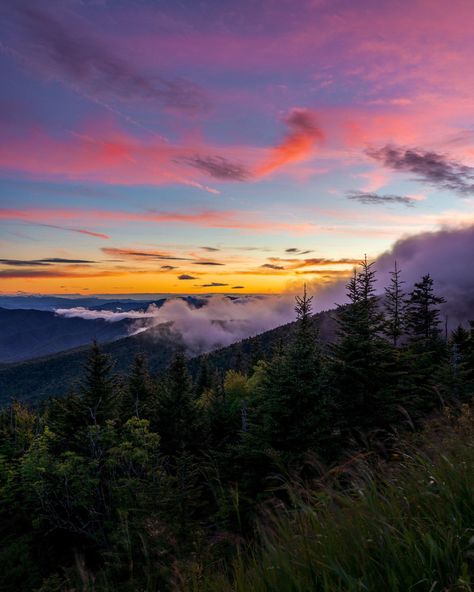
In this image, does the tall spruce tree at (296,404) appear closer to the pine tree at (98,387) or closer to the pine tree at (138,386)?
the pine tree at (98,387)

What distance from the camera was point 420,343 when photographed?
3341 cm

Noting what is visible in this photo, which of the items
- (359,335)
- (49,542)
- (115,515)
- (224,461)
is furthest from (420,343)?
(49,542)

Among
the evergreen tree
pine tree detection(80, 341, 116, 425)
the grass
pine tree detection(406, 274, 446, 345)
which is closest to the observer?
the grass

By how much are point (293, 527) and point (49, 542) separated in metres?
32.2

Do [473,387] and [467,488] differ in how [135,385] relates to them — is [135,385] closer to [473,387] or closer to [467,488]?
[473,387]

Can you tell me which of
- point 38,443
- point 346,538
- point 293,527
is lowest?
point 38,443

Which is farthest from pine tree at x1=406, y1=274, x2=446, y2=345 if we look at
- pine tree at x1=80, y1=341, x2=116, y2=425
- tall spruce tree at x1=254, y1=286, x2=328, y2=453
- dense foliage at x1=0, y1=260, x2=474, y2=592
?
pine tree at x1=80, y1=341, x2=116, y2=425

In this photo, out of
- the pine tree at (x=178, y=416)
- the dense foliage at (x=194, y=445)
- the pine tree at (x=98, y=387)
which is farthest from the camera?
the pine tree at (x=178, y=416)

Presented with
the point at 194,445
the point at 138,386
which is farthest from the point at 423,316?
the point at 138,386

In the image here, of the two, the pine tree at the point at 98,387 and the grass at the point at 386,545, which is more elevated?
the grass at the point at 386,545

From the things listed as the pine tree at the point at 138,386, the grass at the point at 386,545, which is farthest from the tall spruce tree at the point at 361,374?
the pine tree at the point at 138,386

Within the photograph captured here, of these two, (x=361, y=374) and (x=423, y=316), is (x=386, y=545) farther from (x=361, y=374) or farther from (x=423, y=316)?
(x=423, y=316)

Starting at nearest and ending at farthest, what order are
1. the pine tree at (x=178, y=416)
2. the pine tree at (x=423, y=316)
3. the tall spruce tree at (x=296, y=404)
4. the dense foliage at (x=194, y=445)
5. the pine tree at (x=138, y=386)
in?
the dense foliage at (x=194, y=445), the tall spruce tree at (x=296, y=404), the pine tree at (x=178, y=416), the pine tree at (x=138, y=386), the pine tree at (x=423, y=316)

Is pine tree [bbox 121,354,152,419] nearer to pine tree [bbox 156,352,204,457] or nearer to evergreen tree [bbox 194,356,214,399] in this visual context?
pine tree [bbox 156,352,204,457]
